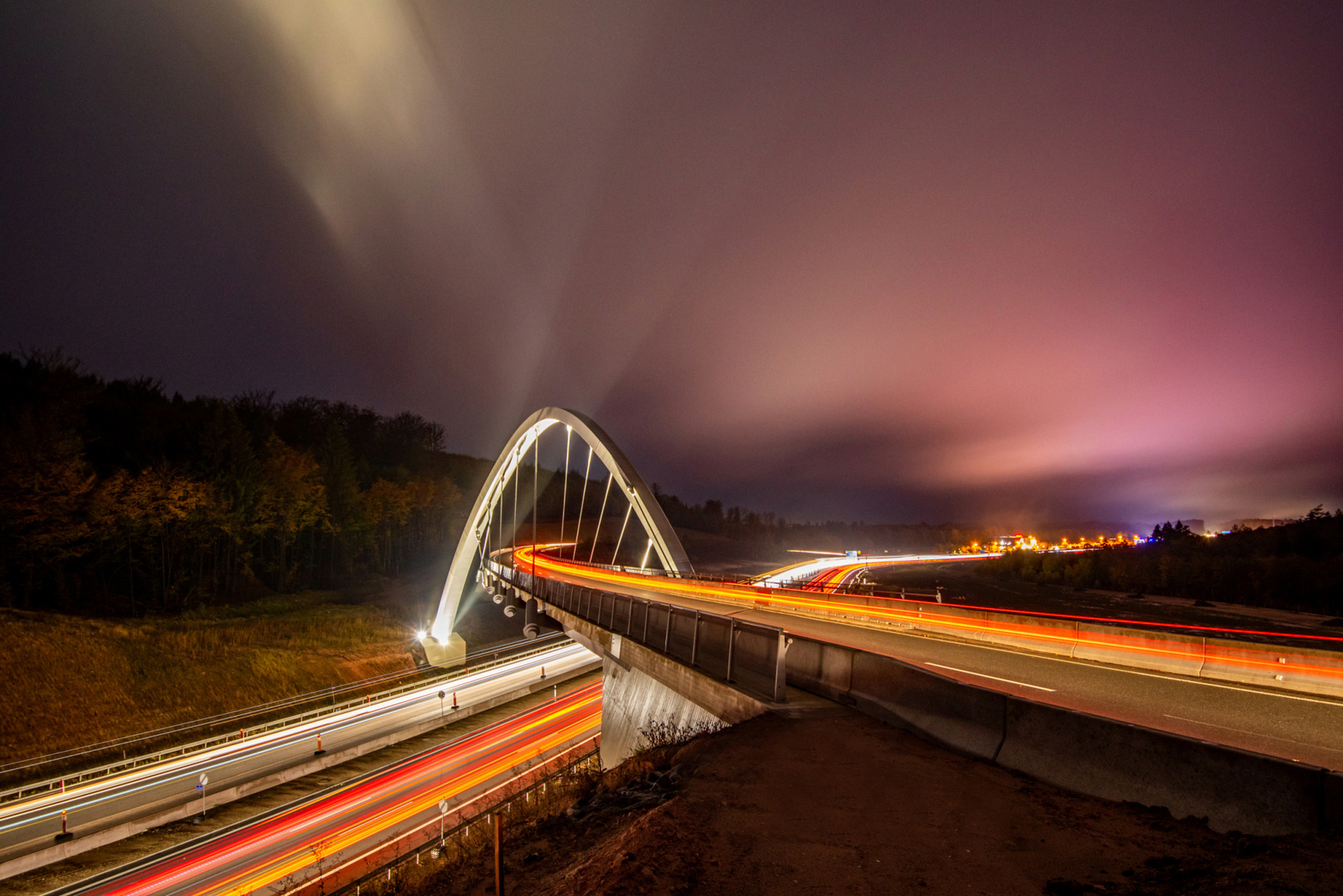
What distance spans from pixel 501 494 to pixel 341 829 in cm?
3110

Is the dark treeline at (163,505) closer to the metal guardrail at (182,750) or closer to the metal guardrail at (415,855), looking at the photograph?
the metal guardrail at (182,750)

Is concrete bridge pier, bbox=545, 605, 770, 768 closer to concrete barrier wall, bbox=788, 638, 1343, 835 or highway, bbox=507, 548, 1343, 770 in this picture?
highway, bbox=507, 548, 1343, 770

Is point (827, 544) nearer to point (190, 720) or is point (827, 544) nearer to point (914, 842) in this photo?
point (190, 720)

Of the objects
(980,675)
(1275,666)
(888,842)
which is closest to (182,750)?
(980,675)

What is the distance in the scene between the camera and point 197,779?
912 inches

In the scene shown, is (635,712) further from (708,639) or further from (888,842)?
(888,842)

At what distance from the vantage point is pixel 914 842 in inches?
204

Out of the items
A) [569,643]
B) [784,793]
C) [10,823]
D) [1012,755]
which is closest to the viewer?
[784,793]

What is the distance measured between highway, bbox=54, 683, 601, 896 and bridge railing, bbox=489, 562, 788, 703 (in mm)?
10656

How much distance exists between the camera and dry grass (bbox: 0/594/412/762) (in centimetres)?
2600

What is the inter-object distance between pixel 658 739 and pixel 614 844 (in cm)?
675

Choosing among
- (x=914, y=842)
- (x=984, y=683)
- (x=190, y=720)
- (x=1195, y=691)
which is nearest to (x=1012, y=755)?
(x=914, y=842)

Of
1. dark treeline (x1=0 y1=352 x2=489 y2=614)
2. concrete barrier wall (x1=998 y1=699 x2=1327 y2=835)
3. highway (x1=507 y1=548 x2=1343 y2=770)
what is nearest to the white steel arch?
highway (x1=507 y1=548 x2=1343 y2=770)

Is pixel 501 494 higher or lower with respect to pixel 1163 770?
higher
